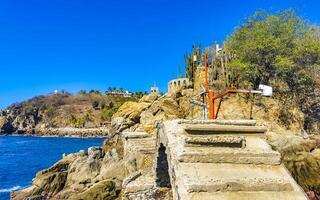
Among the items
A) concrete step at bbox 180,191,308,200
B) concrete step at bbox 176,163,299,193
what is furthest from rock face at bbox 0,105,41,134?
concrete step at bbox 180,191,308,200

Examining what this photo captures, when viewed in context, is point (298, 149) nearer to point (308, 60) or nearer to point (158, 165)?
point (158, 165)

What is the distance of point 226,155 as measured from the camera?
724 centimetres

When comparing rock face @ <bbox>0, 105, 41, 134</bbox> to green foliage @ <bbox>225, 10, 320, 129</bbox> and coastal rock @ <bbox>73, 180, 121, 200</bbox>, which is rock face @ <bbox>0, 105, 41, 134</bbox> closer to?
green foliage @ <bbox>225, 10, 320, 129</bbox>

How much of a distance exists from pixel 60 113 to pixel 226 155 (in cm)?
15780

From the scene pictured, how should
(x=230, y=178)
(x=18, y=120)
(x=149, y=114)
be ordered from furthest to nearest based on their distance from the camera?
(x=18, y=120), (x=149, y=114), (x=230, y=178)

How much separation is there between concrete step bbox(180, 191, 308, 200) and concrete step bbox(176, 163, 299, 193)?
7 cm

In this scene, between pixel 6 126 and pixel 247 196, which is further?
pixel 6 126

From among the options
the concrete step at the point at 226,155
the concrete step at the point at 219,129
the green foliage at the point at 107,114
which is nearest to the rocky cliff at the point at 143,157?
the concrete step at the point at 219,129

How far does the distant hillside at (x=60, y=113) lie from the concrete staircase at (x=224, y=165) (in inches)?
5017

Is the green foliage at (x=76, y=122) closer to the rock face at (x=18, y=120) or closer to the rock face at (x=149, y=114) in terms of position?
the rock face at (x=18, y=120)

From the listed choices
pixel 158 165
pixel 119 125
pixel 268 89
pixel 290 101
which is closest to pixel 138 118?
pixel 119 125

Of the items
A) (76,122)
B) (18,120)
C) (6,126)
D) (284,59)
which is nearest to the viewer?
(284,59)

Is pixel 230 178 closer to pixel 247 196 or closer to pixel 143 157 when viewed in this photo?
pixel 247 196

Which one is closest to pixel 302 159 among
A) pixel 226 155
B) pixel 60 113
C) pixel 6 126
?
pixel 226 155
